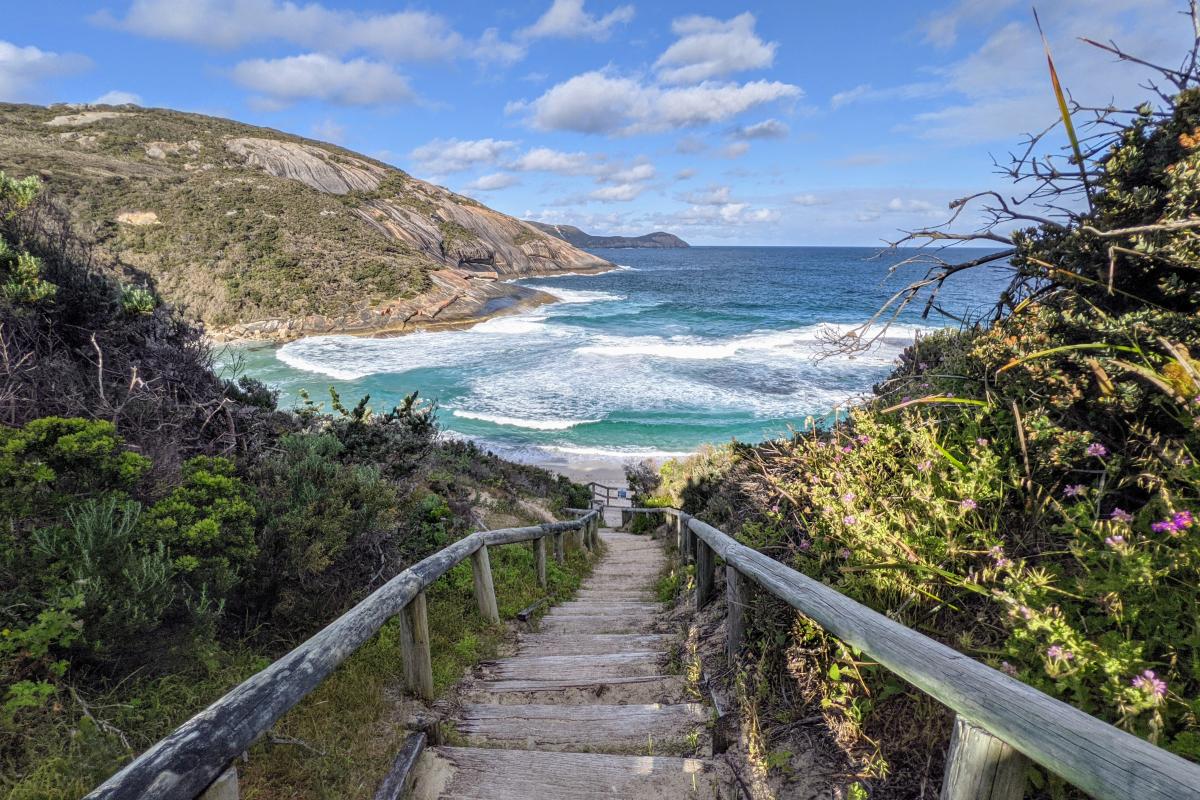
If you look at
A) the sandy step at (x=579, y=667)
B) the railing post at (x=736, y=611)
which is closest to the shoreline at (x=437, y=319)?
the sandy step at (x=579, y=667)

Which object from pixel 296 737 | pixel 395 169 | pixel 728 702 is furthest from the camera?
pixel 395 169

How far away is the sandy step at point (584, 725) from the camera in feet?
9.05

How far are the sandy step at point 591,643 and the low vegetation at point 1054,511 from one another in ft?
4.46

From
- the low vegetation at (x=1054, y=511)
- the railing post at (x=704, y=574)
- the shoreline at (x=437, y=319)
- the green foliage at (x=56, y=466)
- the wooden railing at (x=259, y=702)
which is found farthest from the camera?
the shoreline at (x=437, y=319)

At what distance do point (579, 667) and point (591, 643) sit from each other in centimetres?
69

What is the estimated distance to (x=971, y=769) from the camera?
1.44 metres

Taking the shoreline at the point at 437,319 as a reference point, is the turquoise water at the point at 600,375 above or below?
below

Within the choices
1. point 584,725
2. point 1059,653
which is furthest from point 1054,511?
point 584,725

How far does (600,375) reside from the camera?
31.4 metres

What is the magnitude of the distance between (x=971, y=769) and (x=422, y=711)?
103 inches

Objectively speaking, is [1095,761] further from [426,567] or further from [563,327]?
[563,327]

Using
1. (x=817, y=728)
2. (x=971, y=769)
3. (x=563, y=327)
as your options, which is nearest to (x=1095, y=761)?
(x=971, y=769)

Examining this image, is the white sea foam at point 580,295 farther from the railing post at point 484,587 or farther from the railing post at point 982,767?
the railing post at point 982,767

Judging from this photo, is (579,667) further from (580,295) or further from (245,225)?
(580,295)
